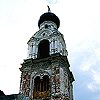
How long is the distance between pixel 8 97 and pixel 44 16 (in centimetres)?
2122

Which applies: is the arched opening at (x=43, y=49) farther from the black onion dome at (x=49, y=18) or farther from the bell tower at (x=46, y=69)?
the black onion dome at (x=49, y=18)

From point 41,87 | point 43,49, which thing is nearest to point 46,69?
point 41,87

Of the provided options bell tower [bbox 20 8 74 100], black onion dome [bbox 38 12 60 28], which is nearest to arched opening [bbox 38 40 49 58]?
bell tower [bbox 20 8 74 100]

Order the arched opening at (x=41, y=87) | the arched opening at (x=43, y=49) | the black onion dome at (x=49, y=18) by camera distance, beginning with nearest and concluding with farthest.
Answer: the arched opening at (x=41, y=87), the arched opening at (x=43, y=49), the black onion dome at (x=49, y=18)

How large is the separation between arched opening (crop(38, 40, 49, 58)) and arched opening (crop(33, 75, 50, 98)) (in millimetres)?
3244

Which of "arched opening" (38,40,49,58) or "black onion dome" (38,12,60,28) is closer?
"arched opening" (38,40,49,58)

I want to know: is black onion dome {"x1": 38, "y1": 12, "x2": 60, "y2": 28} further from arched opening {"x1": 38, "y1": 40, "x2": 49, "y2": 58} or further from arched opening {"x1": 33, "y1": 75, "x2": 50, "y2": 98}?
arched opening {"x1": 33, "y1": 75, "x2": 50, "y2": 98}

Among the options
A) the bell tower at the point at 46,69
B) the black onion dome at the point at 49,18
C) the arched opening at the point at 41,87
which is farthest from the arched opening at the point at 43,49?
the black onion dome at the point at 49,18

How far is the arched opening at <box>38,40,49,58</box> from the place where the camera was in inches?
1235

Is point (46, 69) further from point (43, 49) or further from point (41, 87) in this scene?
point (43, 49)

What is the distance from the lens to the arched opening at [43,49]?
31.4 meters

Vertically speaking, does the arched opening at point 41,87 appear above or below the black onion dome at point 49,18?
below

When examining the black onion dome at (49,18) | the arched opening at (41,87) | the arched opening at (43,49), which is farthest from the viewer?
the black onion dome at (49,18)

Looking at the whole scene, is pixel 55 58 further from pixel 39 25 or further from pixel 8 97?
pixel 8 97
